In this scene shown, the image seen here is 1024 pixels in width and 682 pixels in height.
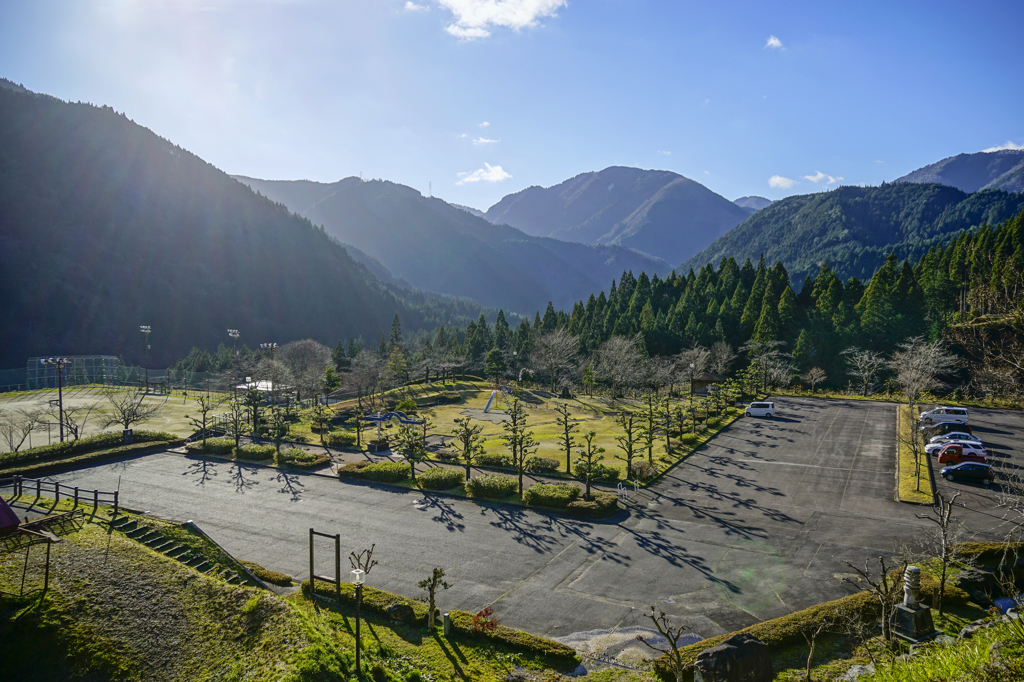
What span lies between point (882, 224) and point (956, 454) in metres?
197

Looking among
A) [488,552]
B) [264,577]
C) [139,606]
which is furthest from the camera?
[488,552]

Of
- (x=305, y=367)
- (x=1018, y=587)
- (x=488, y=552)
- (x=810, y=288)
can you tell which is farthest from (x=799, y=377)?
(x=305, y=367)

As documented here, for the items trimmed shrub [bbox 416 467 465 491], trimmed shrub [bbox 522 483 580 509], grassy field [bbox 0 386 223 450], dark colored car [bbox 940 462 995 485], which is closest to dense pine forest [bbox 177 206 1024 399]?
grassy field [bbox 0 386 223 450]

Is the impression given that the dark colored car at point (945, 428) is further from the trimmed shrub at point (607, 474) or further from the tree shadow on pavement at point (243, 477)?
the tree shadow on pavement at point (243, 477)

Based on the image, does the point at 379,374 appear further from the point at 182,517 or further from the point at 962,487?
the point at 962,487

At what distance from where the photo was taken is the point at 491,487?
28297 mm

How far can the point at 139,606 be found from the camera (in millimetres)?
14344

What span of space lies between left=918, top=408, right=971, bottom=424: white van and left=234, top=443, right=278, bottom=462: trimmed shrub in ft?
167

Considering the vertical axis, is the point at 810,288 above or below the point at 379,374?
above

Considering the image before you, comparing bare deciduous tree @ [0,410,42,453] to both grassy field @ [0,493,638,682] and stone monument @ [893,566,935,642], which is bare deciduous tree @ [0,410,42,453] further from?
stone monument @ [893,566,935,642]

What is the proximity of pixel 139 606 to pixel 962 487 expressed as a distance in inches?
1470

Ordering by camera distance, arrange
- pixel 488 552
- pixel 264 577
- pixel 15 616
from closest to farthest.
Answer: pixel 15 616, pixel 264 577, pixel 488 552

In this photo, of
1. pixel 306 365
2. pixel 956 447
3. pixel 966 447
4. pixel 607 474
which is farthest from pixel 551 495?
pixel 306 365

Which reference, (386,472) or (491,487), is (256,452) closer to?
(386,472)
